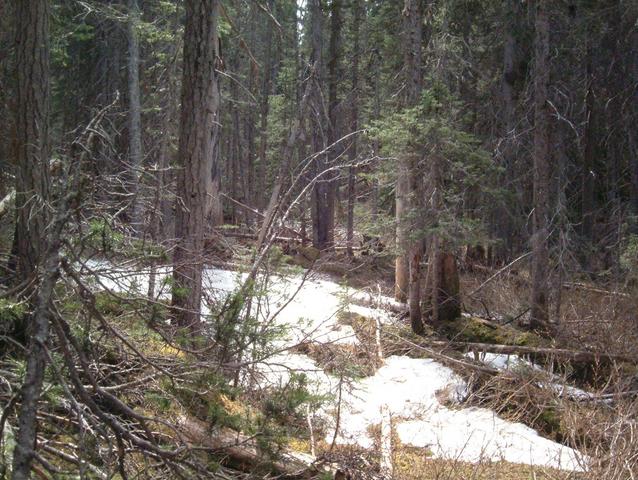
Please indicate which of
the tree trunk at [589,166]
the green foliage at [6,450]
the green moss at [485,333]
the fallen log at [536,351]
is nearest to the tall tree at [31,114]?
the green foliage at [6,450]

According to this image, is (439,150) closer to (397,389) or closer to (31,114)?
(397,389)

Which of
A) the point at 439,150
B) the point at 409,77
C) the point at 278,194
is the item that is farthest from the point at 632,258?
the point at 278,194

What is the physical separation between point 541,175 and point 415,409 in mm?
4758

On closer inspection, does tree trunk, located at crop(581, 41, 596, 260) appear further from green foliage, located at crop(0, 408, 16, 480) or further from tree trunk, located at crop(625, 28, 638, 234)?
green foliage, located at crop(0, 408, 16, 480)

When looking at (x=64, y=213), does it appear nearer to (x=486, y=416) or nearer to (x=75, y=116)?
(x=486, y=416)

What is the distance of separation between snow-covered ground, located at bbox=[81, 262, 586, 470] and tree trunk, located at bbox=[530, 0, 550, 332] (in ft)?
4.81

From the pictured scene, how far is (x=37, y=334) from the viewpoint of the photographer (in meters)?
2.21

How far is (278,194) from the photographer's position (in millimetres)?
8977

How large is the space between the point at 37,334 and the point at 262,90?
2753 cm

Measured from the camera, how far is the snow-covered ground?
20.1 ft

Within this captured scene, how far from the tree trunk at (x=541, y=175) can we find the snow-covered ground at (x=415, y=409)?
57.7 inches

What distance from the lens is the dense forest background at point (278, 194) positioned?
329cm

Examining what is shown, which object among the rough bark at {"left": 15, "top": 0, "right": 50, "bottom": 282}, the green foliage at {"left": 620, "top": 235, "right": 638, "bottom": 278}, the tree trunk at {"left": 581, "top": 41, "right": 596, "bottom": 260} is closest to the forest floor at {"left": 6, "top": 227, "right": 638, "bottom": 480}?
the green foliage at {"left": 620, "top": 235, "right": 638, "bottom": 278}

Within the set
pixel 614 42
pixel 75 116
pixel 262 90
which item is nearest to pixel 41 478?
pixel 614 42
